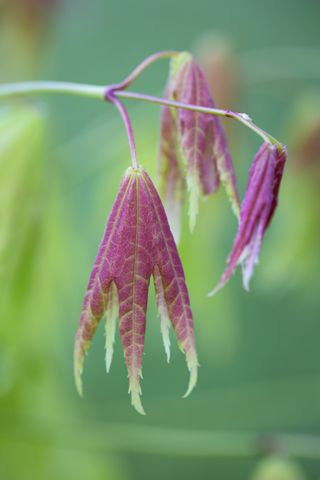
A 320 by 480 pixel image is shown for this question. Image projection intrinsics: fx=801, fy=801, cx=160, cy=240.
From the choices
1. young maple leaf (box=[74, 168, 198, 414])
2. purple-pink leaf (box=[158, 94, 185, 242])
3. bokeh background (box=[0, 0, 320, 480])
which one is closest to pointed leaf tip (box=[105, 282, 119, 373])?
young maple leaf (box=[74, 168, 198, 414])

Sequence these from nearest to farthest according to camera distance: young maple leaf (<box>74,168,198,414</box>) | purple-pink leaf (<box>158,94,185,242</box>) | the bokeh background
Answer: young maple leaf (<box>74,168,198,414</box>)
purple-pink leaf (<box>158,94,185,242</box>)
the bokeh background

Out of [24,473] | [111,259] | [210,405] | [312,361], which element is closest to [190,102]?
[111,259]

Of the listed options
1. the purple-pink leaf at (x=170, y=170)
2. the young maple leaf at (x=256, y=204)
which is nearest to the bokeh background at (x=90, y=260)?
the purple-pink leaf at (x=170, y=170)

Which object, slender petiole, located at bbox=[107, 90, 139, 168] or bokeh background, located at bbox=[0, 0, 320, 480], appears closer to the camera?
slender petiole, located at bbox=[107, 90, 139, 168]

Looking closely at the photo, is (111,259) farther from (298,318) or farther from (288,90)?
(298,318)

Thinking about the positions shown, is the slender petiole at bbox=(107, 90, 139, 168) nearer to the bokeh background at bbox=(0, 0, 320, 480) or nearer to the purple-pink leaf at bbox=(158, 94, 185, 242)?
the purple-pink leaf at bbox=(158, 94, 185, 242)

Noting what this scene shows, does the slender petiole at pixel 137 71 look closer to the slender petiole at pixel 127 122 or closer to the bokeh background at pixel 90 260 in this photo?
the slender petiole at pixel 127 122

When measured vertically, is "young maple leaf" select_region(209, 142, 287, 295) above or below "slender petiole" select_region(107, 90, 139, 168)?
below

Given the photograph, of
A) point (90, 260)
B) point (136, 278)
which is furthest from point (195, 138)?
point (90, 260)
